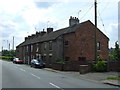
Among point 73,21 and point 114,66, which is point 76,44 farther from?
point 114,66

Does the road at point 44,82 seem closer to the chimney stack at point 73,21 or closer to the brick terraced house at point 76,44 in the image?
the brick terraced house at point 76,44

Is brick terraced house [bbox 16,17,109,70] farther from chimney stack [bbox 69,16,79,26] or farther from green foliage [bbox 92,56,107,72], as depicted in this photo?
green foliage [bbox 92,56,107,72]

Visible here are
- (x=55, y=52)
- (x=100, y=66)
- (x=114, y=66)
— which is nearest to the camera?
(x=100, y=66)

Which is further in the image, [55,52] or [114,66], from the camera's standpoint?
[55,52]

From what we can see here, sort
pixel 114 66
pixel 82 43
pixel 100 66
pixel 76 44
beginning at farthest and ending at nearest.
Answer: pixel 82 43 → pixel 76 44 → pixel 114 66 → pixel 100 66

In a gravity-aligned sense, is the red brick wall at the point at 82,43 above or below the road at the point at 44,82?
above

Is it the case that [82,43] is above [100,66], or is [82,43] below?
above

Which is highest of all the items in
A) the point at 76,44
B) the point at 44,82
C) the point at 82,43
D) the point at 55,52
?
the point at 82,43

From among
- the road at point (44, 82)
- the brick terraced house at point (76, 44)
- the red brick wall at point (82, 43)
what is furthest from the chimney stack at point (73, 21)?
the road at point (44, 82)

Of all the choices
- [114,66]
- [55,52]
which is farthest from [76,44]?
[114,66]

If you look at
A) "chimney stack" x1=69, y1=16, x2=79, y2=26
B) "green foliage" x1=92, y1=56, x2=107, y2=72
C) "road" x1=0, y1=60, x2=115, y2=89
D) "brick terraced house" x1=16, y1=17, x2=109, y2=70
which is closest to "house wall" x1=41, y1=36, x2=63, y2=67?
"brick terraced house" x1=16, y1=17, x2=109, y2=70

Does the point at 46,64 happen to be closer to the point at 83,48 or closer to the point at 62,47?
the point at 62,47

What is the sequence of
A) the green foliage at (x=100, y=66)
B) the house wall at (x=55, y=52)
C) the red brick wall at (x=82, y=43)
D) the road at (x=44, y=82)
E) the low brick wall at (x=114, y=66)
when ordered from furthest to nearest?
the house wall at (x=55, y=52), the red brick wall at (x=82, y=43), the low brick wall at (x=114, y=66), the green foliage at (x=100, y=66), the road at (x=44, y=82)

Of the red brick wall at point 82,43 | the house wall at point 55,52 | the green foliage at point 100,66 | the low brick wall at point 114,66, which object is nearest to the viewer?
the green foliage at point 100,66
